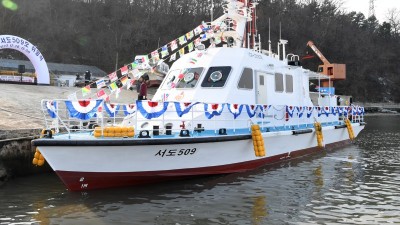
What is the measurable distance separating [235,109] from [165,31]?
5637 centimetres

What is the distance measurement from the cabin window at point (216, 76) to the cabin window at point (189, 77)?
0.28m

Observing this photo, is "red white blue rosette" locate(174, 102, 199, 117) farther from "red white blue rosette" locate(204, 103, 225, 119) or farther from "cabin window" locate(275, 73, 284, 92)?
"cabin window" locate(275, 73, 284, 92)

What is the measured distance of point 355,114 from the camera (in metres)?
19.9

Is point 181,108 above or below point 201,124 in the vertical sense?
above

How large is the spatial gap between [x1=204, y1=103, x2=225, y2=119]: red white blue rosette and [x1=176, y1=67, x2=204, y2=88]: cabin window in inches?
65.5

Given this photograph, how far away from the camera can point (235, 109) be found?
10672mm

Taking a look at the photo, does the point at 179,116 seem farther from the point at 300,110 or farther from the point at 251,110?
the point at 300,110

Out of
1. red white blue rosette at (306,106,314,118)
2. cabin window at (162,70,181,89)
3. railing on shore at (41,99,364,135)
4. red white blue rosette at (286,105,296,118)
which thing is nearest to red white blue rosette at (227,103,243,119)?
railing on shore at (41,99,364,135)

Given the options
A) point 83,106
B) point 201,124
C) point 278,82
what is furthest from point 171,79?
point 83,106

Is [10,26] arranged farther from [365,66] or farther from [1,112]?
[365,66]

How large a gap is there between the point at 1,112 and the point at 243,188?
28.6 ft

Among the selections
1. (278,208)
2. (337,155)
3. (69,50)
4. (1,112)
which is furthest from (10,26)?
(278,208)

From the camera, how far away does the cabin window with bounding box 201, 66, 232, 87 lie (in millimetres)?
11586

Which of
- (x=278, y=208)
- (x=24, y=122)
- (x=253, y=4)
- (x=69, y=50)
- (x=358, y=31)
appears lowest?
(x=278, y=208)
